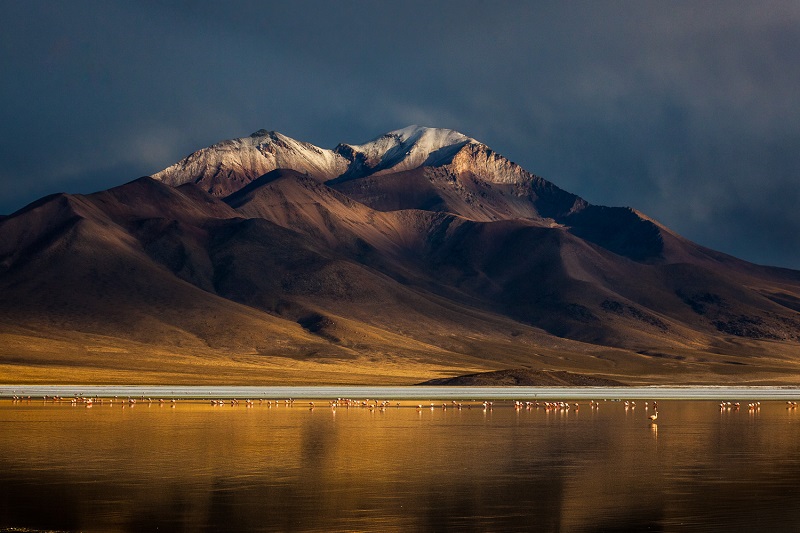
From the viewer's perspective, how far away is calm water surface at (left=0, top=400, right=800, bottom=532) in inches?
1065

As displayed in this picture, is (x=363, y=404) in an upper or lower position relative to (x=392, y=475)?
upper

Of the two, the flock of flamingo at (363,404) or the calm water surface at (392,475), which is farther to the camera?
the flock of flamingo at (363,404)

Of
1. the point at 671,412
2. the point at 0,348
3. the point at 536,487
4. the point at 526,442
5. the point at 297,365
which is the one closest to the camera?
the point at 536,487

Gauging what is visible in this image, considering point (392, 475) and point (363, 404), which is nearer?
point (392, 475)

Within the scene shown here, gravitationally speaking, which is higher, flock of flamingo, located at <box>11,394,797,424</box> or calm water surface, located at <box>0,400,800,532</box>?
flock of flamingo, located at <box>11,394,797,424</box>

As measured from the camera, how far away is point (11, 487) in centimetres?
3194

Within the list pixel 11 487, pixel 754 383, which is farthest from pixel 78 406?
pixel 754 383

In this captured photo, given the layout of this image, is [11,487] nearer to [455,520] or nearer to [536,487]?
[455,520]

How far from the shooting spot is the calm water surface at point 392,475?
88.8ft

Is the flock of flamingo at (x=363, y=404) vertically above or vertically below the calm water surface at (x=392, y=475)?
above

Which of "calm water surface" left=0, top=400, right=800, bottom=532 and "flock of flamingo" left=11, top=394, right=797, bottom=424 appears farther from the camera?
"flock of flamingo" left=11, top=394, right=797, bottom=424

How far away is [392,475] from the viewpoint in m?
35.5

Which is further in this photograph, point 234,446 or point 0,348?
point 0,348

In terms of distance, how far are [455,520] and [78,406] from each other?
57611 millimetres
